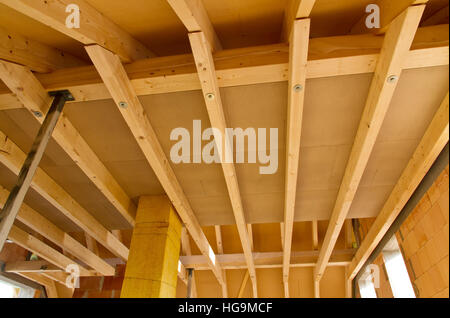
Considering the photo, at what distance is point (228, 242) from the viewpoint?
17.3 feet

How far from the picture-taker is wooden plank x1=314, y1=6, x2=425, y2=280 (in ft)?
4.95

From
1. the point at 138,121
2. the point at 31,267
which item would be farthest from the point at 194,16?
the point at 31,267

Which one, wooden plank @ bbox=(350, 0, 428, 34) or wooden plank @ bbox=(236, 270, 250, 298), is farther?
wooden plank @ bbox=(236, 270, 250, 298)

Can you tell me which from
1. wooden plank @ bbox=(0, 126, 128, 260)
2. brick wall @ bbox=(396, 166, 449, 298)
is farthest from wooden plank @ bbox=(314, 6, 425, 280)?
wooden plank @ bbox=(0, 126, 128, 260)

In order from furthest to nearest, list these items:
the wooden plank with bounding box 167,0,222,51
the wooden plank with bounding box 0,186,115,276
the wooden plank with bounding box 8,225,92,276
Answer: the wooden plank with bounding box 8,225,92,276, the wooden plank with bounding box 0,186,115,276, the wooden plank with bounding box 167,0,222,51

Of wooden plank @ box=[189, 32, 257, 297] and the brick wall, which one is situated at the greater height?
wooden plank @ box=[189, 32, 257, 297]

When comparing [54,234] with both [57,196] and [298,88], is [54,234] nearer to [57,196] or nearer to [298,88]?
[57,196]

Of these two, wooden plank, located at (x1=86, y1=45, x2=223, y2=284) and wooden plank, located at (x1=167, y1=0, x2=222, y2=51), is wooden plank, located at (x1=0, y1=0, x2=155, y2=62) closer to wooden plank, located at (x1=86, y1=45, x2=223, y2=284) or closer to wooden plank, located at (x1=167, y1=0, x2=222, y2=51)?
wooden plank, located at (x1=86, y1=45, x2=223, y2=284)

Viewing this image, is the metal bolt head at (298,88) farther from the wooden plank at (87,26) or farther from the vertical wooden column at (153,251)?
the vertical wooden column at (153,251)

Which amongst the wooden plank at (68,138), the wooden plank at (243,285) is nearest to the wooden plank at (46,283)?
the wooden plank at (68,138)

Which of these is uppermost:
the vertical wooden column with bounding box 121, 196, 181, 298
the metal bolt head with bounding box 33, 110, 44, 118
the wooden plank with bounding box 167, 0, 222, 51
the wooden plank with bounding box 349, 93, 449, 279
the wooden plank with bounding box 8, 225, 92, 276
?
the wooden plank with bounding box 167, 0, 222, 51

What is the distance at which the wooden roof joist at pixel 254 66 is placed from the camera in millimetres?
1770

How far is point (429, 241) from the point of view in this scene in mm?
2914

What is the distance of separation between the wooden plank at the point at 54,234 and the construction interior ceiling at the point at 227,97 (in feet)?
0.17
